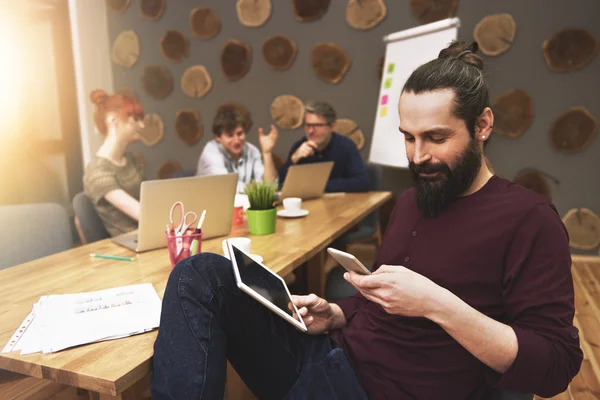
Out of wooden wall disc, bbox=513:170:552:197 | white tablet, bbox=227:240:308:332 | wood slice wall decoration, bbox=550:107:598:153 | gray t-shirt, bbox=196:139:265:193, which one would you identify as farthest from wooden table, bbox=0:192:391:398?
wood slice wall decoration, bbox=550:107:598:153

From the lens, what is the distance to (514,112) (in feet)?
11.0

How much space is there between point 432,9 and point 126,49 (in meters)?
2.98

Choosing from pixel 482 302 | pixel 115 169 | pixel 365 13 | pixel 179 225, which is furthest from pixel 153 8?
pixel 482 302

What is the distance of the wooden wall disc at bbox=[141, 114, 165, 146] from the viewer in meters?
4.48

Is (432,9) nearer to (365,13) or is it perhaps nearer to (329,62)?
(365,13)

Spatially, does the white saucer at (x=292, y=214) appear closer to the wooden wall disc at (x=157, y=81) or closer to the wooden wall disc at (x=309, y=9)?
the wooden wall disc at (x=309, y=9)

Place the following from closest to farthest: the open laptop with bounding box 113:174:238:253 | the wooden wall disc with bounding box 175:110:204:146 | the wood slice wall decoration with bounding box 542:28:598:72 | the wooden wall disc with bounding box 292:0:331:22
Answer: the open laptop with bounding box 113:174:238:253, the wood slice wall decoration with bounding box 542:28:598:72, the wooden wall disc with bounding box 292:0:331:22, the wooden wall disc with bounding box 175:110:204:146

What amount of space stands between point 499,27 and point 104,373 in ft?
11.5

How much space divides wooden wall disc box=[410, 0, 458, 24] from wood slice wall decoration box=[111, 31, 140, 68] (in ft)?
8.86

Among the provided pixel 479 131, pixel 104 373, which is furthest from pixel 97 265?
pixel 479 131

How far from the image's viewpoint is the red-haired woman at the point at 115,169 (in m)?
1.99

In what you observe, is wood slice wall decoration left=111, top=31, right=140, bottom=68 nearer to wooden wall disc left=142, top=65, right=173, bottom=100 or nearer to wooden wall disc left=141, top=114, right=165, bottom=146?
wooden wall disc left=142, top=65, right=173, bottom=100

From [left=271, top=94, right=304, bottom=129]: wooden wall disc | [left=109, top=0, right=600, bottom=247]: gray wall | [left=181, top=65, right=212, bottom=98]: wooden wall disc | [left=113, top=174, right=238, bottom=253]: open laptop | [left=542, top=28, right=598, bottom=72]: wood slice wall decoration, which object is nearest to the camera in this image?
[left=113, top=174, right=238, bottom=253]: open laptop

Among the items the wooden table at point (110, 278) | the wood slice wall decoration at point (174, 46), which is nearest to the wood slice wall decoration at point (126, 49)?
the wood slice wall decoration at point (174, 46)
